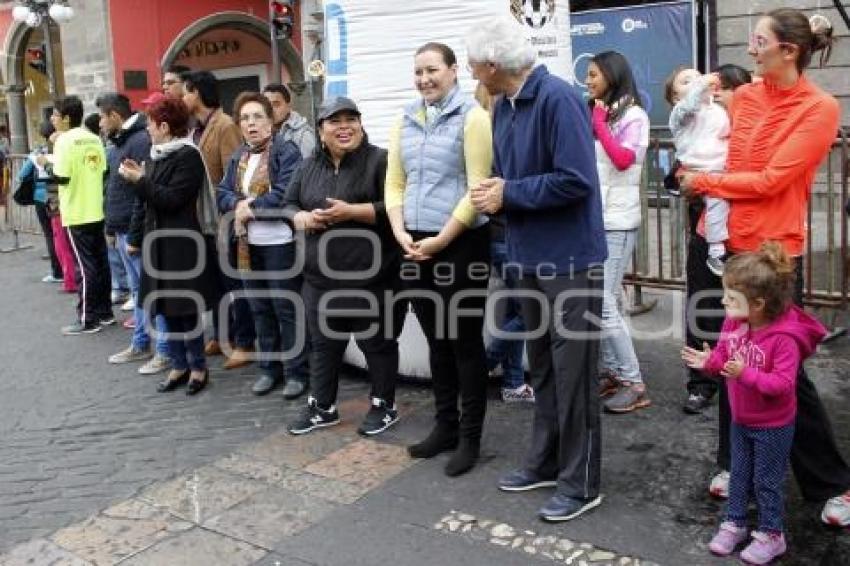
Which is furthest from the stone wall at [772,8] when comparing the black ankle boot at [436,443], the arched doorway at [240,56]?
the arched doorway at [240,56]

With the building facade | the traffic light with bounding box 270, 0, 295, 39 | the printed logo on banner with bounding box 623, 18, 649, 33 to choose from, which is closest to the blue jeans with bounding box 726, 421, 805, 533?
the printed logo on banner with bounding box 623, 18, 649, 33

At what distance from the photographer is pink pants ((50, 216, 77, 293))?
8.98 m

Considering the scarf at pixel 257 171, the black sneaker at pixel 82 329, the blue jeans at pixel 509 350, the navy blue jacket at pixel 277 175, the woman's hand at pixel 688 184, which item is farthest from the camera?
the black sneaker at pixel 82 329

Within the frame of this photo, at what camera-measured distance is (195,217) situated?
564 cm

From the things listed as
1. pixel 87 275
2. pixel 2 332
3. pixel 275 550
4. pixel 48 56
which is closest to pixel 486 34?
pixel 275 550

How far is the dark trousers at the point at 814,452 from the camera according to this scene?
3.48 metres

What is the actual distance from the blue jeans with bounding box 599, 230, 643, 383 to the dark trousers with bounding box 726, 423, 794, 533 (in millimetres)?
1360

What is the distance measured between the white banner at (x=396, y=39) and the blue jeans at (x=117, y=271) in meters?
3.69

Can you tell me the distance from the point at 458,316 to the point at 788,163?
155 cm

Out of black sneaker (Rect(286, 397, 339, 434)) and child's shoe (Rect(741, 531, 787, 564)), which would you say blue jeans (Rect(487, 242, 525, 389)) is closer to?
black sneaker (Rect(286, 397, 339, 434))

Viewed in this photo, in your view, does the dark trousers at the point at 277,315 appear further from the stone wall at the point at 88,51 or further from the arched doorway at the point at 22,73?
the arched doorway at the point at 22,73

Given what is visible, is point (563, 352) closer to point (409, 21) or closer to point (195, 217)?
point (409, 21)

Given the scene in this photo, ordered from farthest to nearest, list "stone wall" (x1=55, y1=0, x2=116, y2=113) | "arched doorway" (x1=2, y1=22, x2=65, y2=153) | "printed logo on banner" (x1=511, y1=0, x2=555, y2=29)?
"arched doorway" (x1=2, y1=22, x2=65, y2=153)
"stone wall" (x1=55, y1=0, x2=116, y2=113)
"printed logo on banner" (x1=511, y1=0, x2=555, y2=29)

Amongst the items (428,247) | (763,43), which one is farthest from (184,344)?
(763,43)
